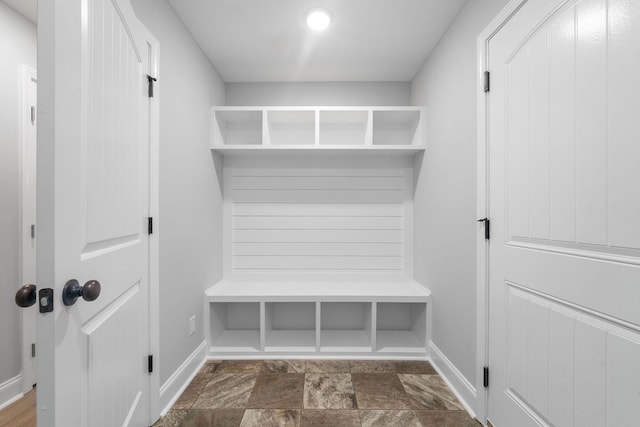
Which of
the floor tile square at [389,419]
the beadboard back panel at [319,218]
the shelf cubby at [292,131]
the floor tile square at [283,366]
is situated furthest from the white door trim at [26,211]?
the floor tile square at [389,419]

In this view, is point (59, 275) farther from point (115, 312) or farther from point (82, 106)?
point (82, 106)

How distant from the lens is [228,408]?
167 cm

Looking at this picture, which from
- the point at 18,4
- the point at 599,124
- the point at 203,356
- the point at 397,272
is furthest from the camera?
the point at 397,272

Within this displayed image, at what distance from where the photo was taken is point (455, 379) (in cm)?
179

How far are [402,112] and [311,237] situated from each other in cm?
142

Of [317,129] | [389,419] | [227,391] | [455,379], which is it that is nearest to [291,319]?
[227,391]

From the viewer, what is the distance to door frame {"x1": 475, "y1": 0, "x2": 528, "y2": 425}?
1503 millimetres

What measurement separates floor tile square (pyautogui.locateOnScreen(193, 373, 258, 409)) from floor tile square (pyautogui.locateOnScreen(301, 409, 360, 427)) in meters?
0.41

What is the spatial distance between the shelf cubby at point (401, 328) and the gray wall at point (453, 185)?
209mm

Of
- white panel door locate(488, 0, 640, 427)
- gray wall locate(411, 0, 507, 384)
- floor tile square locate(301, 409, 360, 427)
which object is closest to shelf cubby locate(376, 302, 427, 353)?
gray wall locate(411, 0, 507, 384)

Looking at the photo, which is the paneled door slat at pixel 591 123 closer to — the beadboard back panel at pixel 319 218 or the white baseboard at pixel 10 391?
the beadboard back panel at pixel 319 218

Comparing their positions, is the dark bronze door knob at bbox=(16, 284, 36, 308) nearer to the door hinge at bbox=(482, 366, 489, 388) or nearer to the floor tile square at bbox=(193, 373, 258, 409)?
the floor tile square at bbox=(193, 373, 258, 409)

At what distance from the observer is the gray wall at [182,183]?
161 centimetres

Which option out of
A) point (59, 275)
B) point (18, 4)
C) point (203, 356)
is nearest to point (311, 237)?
point (203, 356)
